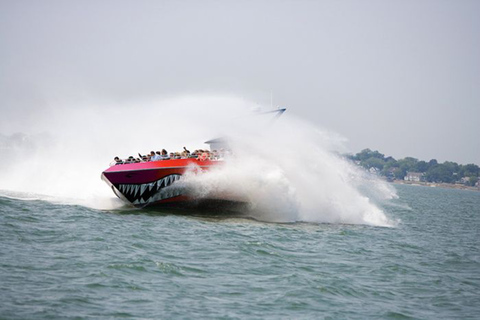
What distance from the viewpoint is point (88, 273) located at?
11727 mm

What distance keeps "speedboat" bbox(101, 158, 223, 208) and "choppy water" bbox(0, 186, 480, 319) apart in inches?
78.8

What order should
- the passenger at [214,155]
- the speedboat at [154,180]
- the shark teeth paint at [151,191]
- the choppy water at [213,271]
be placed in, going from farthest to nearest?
1. the passenger at [214,155]
2. the shark teeth paint at [151,191]
3. the speedboat at [154,180]
4. the choppy water at [213,271]

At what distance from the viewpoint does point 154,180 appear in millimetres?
22594

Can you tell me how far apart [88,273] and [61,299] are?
6.06 feet

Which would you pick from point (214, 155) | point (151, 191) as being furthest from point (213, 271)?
point (214, 155)

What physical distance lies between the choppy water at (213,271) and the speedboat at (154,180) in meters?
2.00

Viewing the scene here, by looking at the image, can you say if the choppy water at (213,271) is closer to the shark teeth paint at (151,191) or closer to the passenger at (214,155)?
the shark teeth paint at (151,191)

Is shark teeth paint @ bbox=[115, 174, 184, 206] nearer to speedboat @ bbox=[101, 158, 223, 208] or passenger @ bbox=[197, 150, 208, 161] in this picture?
speedboat @ bbox=[101, 158, 223, 208]

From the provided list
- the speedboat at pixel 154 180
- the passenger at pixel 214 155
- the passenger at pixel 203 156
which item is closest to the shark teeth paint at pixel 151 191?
the speedboat at pixel 154 180

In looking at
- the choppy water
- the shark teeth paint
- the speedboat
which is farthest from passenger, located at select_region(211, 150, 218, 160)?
the choppy water

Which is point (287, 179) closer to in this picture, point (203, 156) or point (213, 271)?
point (203, 156)

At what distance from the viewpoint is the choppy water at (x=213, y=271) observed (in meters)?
10.2

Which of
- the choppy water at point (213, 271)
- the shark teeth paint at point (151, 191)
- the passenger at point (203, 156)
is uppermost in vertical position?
the passenger at point (203, 156)

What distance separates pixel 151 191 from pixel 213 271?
10.7m
